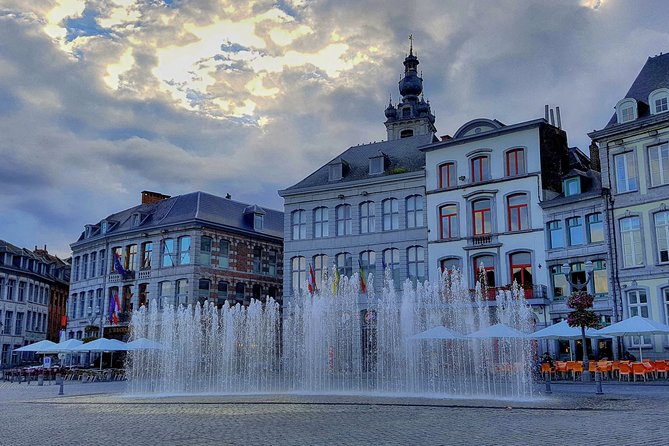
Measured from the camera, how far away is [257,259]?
57344 millimetres

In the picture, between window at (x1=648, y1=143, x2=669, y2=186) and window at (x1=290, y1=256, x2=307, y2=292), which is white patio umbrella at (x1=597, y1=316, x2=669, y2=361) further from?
window at (x1=290, y1=256, x2=307, y2=292)

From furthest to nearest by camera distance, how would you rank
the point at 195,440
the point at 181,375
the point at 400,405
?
the point at 181,375 → the point at 400,405 → the point at 195,440

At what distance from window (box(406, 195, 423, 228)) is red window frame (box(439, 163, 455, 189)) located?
5.73ft

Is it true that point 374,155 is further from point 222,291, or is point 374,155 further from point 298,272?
point 222,291

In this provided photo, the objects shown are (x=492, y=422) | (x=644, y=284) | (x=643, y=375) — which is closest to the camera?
(x=492, y=422)

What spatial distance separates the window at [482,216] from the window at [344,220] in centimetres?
869

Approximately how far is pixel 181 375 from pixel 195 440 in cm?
2684

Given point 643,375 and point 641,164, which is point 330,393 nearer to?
point 643,375

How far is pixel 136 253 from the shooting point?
56.2 meters

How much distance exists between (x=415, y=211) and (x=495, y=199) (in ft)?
18.0

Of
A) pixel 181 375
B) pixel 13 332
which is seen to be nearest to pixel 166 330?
pixel 181 375

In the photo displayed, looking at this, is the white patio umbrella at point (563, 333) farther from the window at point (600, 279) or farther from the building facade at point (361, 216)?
the building facade at point (361, 216)

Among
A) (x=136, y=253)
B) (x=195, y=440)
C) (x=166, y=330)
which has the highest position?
(x=136, y=253)

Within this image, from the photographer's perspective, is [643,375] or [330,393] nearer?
[330,393]
